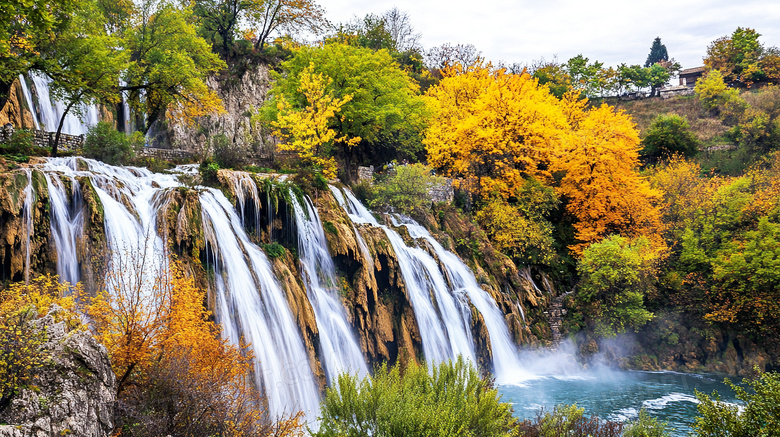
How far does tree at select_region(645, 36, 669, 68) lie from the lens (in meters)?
93.9

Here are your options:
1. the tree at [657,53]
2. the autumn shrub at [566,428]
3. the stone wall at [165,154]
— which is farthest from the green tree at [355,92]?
the tree at [657,53]

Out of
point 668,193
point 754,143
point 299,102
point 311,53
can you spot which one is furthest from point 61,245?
point 754,143

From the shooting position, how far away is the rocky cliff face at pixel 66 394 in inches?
222

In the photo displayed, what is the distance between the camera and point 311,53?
2625 cm

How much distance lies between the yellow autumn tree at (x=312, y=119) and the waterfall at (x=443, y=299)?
3.18m

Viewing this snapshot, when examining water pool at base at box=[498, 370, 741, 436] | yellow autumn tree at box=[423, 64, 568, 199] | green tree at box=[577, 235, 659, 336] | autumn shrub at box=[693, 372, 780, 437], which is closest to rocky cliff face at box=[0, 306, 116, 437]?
autumn shrub at box=[693, 372, 780, 437]

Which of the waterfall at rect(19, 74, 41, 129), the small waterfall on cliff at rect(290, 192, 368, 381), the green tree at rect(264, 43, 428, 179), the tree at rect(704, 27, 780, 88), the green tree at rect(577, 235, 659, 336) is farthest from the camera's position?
the tree at rect(704, 27, 780, 88)

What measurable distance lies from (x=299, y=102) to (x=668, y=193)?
24270mm

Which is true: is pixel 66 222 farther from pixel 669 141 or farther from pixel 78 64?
pixel 669 141

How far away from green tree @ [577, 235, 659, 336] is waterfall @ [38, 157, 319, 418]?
1718cm

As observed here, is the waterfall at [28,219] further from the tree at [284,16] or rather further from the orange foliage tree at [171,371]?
the tree at [284,16]

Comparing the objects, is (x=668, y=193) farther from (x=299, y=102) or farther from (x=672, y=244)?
(x=299, y=102)

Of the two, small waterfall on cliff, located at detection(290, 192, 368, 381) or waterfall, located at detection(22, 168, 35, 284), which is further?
small waterfall on cliff, located at detection(290, 192, 368, 381)

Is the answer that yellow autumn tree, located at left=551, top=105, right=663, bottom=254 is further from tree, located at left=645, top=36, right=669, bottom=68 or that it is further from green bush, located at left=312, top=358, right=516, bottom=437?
tree, located at left=645, top=36, right=669, bottom=68
